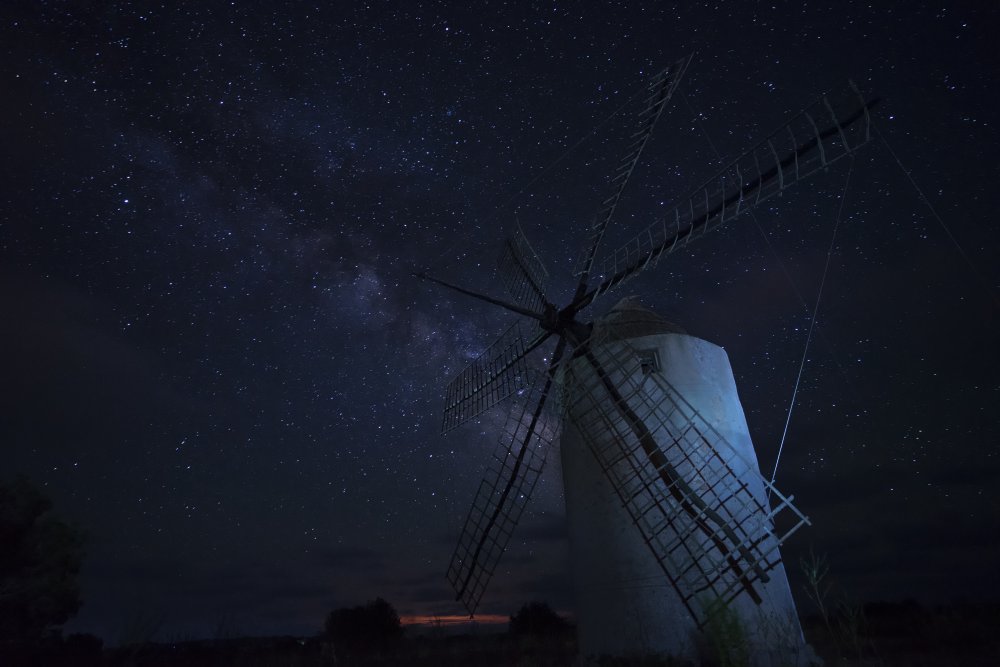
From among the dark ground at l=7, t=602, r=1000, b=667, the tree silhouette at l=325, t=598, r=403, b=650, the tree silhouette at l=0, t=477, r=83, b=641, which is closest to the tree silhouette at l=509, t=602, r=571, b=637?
the tree silhouette at l=325, t=598, r=403, b=650

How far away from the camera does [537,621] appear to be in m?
33.2

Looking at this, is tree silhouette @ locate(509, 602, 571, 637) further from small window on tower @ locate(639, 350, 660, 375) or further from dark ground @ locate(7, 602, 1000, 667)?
small window on tower @ locate(639, 350, 660, 375)

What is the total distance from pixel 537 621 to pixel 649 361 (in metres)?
27.1

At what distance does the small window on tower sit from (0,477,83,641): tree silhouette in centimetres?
2125

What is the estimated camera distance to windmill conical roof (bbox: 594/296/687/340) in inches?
521

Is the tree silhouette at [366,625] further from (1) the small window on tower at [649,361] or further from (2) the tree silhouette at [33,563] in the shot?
(1) the small window on tower at [649,361]

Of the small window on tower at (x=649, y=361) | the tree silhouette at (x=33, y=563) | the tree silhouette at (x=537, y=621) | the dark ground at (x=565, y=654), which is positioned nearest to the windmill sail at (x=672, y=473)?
the small window on tower at (x=649, y=361)

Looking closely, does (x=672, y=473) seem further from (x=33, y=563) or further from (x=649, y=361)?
(x=33, y=563)

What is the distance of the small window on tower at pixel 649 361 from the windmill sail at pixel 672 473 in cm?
7

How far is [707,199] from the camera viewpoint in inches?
433

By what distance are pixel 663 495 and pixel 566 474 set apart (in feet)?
10.5

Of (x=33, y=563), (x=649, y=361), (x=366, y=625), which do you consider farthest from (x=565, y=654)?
(x=33, y=563)

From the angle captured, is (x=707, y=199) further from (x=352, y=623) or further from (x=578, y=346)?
(x=352, y=623)

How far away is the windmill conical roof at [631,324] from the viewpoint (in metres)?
13.2
